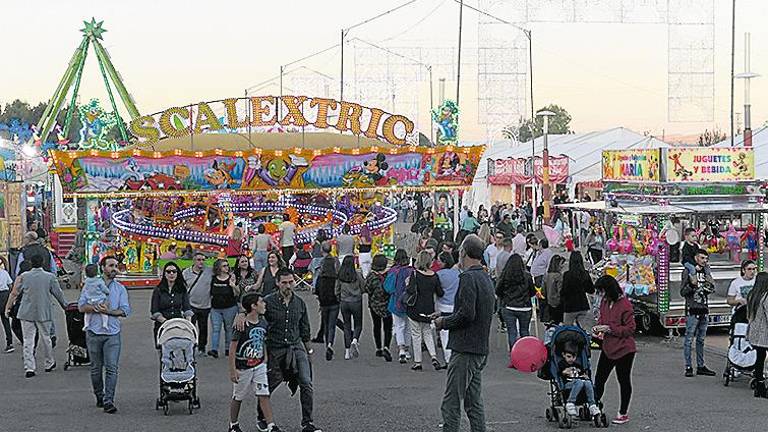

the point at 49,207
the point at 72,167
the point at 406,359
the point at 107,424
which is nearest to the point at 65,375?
the point at 107,424

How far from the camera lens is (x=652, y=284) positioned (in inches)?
608

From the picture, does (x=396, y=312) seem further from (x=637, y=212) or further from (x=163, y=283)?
(x=637, y=212)

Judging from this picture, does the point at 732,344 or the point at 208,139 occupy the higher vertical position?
the point at 208,139

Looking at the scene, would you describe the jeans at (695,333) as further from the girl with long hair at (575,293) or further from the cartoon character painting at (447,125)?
the cartoon character painting at (447,125)

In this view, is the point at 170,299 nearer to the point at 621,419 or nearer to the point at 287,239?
the point at 621,419

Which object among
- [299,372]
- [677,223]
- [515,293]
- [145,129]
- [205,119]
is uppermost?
[205,119]

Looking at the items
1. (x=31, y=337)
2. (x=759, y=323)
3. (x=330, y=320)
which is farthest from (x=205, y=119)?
(x=759, y=323)

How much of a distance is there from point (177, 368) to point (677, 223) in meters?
8.47

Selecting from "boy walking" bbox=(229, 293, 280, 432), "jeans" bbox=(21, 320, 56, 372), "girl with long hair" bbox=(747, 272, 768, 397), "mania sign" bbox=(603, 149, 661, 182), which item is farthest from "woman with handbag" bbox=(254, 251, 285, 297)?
"mania sign" bbox=(603, 149, 661, 182)

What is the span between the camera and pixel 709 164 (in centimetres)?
1650

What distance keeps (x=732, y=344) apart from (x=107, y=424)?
6.42 meters

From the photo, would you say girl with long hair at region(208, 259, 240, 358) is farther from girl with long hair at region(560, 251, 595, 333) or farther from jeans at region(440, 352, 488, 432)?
jeans at region(440, 352, 488, 432)

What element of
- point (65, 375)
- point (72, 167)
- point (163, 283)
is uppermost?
point (72, 167)

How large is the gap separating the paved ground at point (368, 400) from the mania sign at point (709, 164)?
3.42 meters
